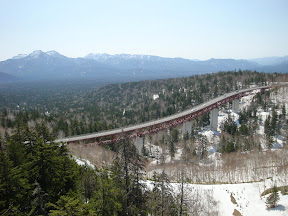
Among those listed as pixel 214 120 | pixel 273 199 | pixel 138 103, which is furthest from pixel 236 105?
pixel 273 199

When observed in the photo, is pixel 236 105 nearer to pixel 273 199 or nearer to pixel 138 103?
pixel 138 103

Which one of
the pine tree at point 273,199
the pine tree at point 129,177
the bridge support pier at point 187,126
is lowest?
the bridge support pier at point 187,126

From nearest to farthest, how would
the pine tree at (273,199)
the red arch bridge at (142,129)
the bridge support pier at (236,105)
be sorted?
the pine tree at (273,199) → the red arch bridge at (142,129) → the bridge support pier at (236,105)

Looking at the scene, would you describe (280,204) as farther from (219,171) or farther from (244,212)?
(219,171)

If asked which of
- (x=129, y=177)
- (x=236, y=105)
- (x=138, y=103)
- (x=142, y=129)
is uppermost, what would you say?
(x=129, y=177)

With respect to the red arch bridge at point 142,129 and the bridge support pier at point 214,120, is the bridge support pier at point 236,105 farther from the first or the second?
the bridge support pier at point 214,120

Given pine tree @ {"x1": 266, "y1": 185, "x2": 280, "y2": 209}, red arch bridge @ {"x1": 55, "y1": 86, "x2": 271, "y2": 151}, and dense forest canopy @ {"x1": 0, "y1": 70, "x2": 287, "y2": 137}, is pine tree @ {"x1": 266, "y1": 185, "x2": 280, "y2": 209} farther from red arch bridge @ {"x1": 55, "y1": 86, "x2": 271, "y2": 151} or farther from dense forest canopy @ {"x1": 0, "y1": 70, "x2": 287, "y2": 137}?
dense forest canopy @ {"x1": 0, "y1": 70, "x2": 287, "y2": 137}

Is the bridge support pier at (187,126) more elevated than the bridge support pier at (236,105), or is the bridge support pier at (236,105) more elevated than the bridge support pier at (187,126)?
the bridge support pier at (236,105)

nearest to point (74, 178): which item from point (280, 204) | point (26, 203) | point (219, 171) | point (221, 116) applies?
point (26, 203)

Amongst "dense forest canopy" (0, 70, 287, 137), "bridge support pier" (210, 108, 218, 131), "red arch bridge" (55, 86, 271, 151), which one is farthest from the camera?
"bridge support pier" (210, 108, 218, 131)

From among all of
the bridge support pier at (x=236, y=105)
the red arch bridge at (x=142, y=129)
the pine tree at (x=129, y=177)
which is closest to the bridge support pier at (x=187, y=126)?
the red arch bridge at (x=142, y=129)

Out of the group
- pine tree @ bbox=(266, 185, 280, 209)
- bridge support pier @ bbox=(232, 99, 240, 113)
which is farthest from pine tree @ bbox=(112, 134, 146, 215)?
bridge support pier @ bbox=(232, 99, 240, 113)

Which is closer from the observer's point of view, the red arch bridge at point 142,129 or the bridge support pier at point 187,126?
the red arch bridge at point 142,129
